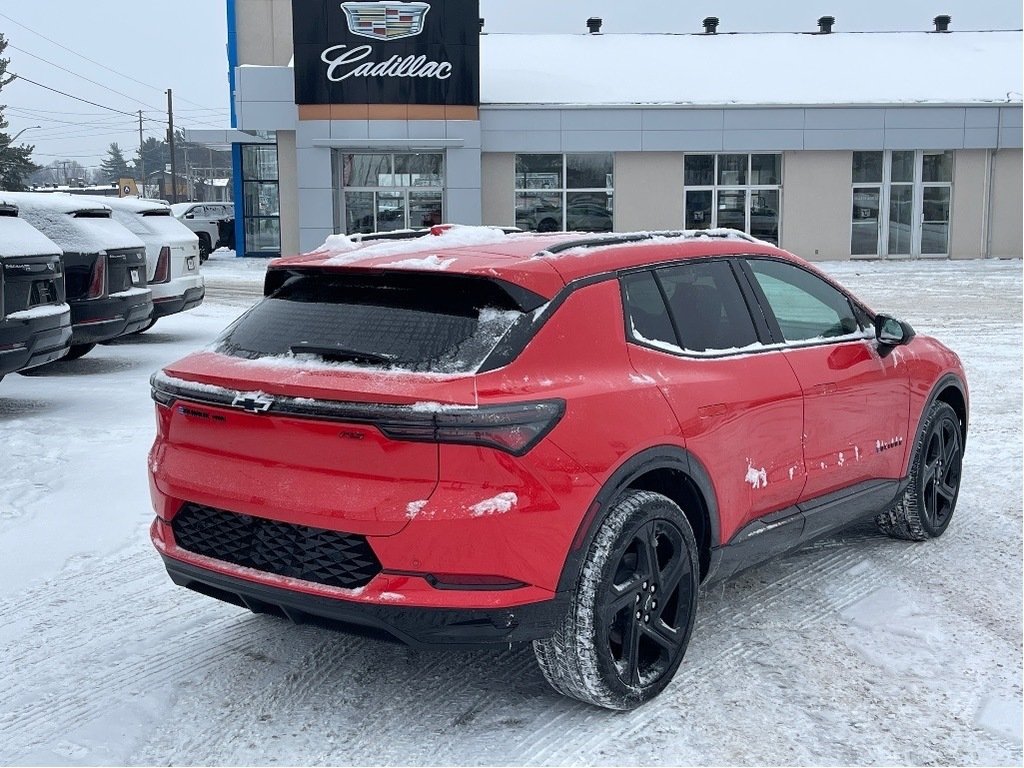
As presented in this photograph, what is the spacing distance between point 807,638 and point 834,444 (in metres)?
0.89

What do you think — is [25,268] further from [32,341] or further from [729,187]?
[729,187]

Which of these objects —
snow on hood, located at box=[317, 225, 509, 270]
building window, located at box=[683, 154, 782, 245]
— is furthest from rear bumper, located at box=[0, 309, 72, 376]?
building window, located at box=[683, 154, 782, 245]

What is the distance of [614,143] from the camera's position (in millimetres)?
29594

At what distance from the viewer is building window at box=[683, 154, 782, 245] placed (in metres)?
30.2

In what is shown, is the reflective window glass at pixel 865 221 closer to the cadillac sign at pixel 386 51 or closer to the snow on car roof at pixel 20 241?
the cadillac sign at pixel 386 51

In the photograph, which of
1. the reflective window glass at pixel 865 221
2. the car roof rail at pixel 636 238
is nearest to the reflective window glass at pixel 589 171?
the reflective window glass at pixel 865 221

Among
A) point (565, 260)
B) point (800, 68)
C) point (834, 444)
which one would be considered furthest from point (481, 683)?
point (800, 68)

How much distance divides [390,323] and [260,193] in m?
31.1

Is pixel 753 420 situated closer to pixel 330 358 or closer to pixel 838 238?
pixel 330 358

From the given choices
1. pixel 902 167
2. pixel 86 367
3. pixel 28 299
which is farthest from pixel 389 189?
pixel 28 299

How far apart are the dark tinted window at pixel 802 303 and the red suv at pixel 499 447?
19 centimetres

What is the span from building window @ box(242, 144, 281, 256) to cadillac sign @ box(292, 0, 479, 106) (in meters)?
5.22

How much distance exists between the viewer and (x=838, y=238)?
30.7 m

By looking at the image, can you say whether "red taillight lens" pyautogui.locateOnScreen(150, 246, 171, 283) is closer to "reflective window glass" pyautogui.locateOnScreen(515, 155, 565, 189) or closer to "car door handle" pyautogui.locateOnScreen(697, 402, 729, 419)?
"car door handle" pyautogui.locateOnScreen(697, 402, 729, 419)
